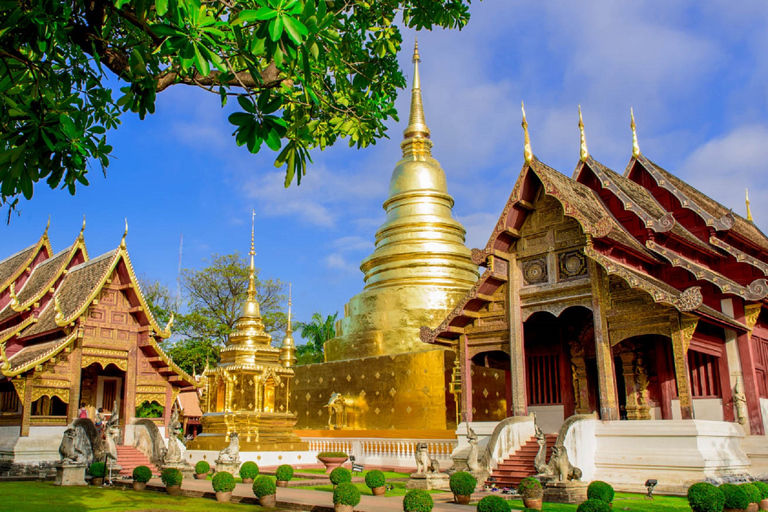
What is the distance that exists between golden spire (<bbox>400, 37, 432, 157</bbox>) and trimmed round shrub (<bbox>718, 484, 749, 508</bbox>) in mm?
19504

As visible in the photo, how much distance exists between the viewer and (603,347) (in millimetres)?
13445

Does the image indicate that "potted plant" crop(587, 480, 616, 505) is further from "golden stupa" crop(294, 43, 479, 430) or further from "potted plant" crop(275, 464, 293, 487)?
"golden stupa" crop(294, 43, 479, 430)

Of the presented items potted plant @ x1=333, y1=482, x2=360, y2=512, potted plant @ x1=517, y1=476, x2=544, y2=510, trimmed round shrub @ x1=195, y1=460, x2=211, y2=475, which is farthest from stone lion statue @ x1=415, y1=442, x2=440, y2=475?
trimmed round shrub @ x1=195, y1=460, x2=211, y2=475

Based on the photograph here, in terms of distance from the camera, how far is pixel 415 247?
2391 cm

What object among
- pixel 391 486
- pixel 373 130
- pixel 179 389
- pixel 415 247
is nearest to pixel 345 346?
pixel 415 247

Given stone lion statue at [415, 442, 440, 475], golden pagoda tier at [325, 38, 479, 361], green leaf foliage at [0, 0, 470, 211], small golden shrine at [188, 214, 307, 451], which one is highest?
golden pagoda tier at [325, 38, 479, 361]

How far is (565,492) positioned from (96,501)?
7.41 metres

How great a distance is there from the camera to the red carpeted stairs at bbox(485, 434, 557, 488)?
12.9m

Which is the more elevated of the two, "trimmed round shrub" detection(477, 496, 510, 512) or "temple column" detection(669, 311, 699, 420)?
"temple column" detection(669, 311, 699, 420)

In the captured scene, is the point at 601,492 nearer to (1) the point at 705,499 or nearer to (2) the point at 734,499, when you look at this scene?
(1) the point at 705,499

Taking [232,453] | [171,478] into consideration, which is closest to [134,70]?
[171,478]

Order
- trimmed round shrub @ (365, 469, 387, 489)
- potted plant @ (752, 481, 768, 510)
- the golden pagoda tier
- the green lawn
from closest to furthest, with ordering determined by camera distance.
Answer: potted plant @ (752, 481, 768, 510), the green lawn, trimmed round shrub @ (365, 469, 387, 489), the golden pagoda tier

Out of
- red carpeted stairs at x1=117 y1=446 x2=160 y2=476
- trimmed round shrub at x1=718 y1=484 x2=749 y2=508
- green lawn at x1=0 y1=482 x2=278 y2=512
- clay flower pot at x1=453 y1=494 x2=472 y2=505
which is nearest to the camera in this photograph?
trimmed round shrub at x1=718 y1=484 x2=749 y2=508

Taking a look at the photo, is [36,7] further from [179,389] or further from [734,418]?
[179,389]
